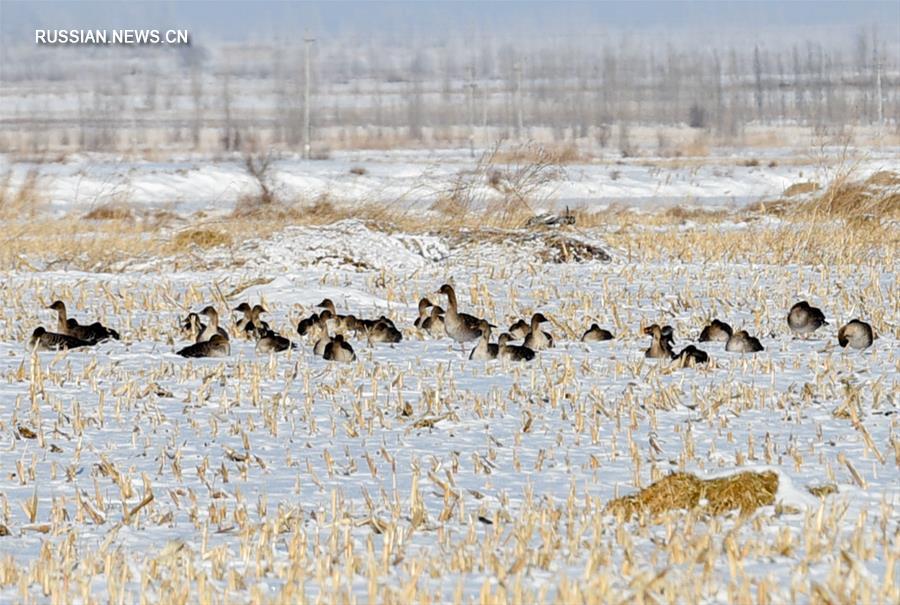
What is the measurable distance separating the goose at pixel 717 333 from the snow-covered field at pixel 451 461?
233mm

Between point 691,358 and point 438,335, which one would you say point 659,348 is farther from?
point 438,335

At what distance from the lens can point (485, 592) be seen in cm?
397

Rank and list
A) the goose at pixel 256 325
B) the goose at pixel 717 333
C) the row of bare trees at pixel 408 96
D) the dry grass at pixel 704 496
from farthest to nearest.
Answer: the row of bare trees at pixel 408 96, the goose at pixel 256 325, the goose at pixel 717 333, the dry grass at pixel 704 496

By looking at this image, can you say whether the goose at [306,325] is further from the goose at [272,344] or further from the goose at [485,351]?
the goose at [485,351]

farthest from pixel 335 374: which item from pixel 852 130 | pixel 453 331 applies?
pixel 852 130

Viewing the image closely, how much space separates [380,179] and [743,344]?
1367 inches

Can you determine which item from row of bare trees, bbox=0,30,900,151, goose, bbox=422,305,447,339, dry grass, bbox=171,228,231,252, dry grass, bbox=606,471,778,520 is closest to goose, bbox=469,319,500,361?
goose, bbox=422,305,447,339

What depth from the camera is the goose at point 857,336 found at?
29.2ft

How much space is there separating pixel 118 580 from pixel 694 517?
1879 millimetres

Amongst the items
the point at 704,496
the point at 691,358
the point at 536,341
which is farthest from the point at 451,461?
the point at 536,341

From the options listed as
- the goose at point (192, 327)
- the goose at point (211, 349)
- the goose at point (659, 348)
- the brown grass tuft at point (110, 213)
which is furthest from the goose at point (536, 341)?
the brown grass tuft at point (110, 213)

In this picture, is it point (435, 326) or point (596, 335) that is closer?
point (596, 335)

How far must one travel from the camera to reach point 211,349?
30.3ft

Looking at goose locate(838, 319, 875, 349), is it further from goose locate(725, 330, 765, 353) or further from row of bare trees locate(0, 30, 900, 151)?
row of bare trees locate(0, 30, 900, 151)
